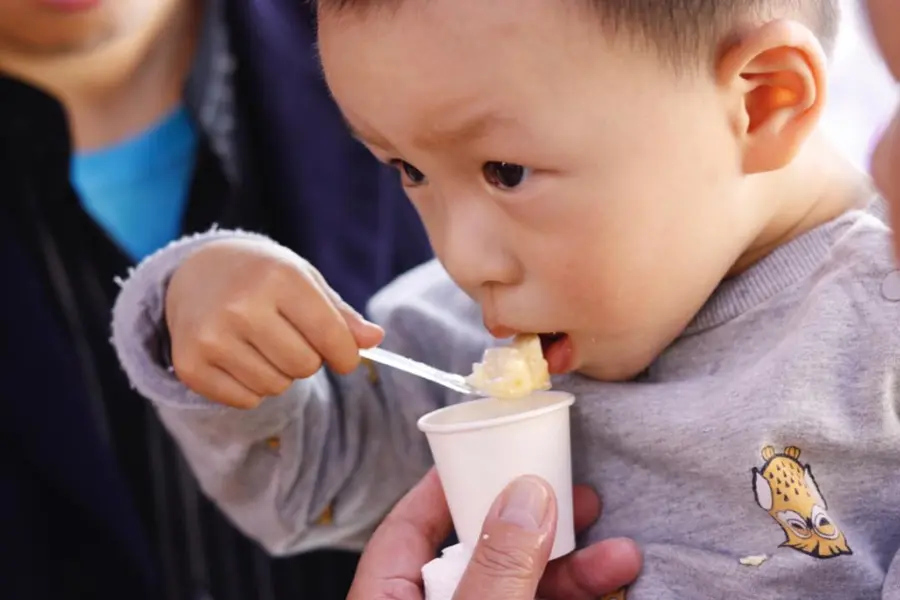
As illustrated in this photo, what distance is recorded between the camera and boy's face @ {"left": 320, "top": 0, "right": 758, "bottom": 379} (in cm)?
61

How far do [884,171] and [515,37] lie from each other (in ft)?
0.82

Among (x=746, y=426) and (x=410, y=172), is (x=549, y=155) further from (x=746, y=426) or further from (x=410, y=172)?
(x=746, y=426)

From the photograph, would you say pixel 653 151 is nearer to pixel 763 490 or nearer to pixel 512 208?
pixel 512 208

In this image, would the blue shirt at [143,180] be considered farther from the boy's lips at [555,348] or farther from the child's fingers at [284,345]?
the boy's lips at [555,348]

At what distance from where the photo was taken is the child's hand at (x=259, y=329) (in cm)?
78

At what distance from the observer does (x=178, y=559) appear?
1.16 m

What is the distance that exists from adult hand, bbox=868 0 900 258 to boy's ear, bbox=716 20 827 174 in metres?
0.16

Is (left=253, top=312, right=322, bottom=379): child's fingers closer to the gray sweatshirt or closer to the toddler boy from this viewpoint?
the toddler boy

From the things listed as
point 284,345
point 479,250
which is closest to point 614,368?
point 479,250

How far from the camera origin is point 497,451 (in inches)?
27.5

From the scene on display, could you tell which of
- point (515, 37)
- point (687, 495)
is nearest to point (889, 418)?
point (687, 495)

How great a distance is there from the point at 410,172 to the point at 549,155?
5.3 inches

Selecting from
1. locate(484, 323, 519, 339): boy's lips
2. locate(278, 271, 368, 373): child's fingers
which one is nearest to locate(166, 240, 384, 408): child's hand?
locate(278, 271, 368, 373): child's fingers

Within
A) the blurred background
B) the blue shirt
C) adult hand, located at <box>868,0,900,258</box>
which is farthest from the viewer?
the blue shirt
